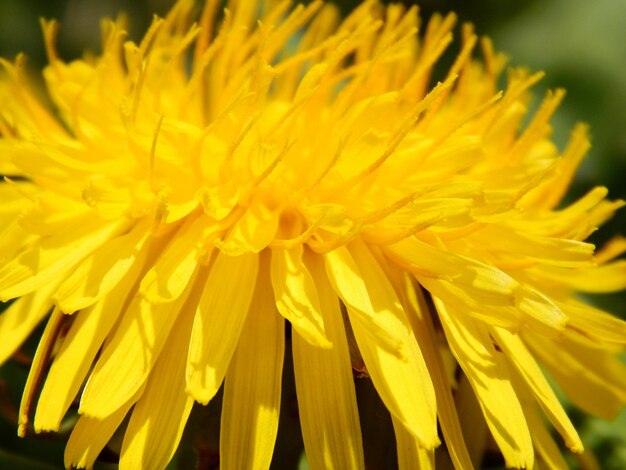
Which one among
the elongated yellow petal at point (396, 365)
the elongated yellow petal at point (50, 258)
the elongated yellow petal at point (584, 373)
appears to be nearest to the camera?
the elongated yellow petal at point (396, 365)

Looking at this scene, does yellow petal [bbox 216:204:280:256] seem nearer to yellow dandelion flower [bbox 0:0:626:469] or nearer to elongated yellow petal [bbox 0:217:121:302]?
yellow dandelion flower [bbox 0:0:626:469]

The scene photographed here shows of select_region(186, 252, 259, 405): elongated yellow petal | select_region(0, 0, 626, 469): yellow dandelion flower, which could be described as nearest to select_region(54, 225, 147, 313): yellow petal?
select_region(0, 0, 626, 469): yellow dandelion flower

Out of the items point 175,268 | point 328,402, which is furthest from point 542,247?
point 175,268

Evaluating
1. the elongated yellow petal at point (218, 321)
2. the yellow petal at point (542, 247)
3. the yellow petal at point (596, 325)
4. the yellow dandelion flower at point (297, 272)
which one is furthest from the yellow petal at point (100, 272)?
the yellow petal at point (596, 325)

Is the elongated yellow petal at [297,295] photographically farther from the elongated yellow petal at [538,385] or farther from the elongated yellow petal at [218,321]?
the elongated yellow petal at [538,385]

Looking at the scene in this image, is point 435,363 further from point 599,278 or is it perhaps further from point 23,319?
point 23,319

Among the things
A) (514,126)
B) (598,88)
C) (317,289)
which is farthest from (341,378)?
(598,88)
